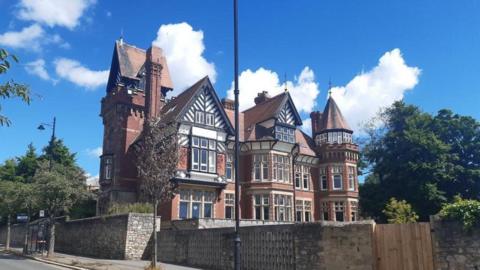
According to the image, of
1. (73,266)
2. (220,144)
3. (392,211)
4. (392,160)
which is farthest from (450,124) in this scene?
(73,266)

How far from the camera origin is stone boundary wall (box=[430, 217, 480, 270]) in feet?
41.5

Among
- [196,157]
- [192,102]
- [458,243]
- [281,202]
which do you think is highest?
[192,102]

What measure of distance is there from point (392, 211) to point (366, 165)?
26.1 meters

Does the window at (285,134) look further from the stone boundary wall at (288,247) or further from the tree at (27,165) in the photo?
the tree at (27,165)

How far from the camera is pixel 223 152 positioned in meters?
38.2

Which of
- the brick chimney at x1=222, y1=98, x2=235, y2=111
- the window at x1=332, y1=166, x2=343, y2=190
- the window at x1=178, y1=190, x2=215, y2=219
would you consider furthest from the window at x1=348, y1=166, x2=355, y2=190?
the window at x1=178, y1=190, x2=215, y2=219

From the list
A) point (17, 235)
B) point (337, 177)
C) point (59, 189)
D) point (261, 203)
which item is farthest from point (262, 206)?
point (17, 235)

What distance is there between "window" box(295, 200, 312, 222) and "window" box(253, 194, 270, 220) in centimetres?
504

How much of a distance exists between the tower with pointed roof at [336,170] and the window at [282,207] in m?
6.47

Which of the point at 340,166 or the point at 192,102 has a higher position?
the point at 192,102

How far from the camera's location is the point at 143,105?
40938 millimetres

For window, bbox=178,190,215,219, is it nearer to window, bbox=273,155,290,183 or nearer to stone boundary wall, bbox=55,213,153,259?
stone boundary wall, bbox=55,213,153,259

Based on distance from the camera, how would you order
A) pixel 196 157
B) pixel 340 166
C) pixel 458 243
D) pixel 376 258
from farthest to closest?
pixel 340 166, pixel 196 157, pixel 376 258, pixel 458 243

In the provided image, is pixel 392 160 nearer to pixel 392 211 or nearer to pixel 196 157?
pixel 392 211
